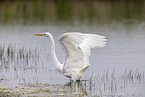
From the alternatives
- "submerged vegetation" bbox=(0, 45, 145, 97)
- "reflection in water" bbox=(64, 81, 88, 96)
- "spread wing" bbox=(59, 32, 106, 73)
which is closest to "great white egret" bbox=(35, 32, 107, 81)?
"spread wing" bbox=(59, 32, 106, 73)

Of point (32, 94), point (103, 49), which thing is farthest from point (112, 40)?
point (32, 94)

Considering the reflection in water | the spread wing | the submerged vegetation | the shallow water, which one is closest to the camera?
the submerged vegetation

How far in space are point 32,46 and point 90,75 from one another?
23.1ft

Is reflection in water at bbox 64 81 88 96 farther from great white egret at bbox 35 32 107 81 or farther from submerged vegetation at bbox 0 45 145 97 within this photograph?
great white egret at bbox 35 32 107 81

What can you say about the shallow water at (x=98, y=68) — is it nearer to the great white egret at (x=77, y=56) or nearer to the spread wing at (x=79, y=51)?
the great white egret at (x=77, y=56)

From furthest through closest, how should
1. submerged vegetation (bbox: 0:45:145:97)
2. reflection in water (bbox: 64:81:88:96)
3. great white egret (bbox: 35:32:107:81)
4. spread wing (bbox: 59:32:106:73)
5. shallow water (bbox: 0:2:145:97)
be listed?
great white egret (bbox: 35:32:107:81) < spread wing (bbox: 59:32:106:73) < shallow water (bbox: 0:2:145:97) < reflection in water (bbox: 64:81:88:96) < submerged vegetation (bbox: 0:45:145:97)

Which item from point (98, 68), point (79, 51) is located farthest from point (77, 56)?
point (98, 68)

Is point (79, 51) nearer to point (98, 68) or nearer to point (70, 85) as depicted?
point (70, 85)

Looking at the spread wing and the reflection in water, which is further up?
the spread wing

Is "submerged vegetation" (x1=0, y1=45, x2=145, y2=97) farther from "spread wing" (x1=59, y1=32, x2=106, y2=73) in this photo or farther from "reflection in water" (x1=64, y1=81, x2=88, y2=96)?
"spread wing" (x1=59, y1=32, x2=106, y2=73)

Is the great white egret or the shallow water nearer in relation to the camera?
the shallow water

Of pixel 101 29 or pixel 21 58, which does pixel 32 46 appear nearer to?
pixel 21 58

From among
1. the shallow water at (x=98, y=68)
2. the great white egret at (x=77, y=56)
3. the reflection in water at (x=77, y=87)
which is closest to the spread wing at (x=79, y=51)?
the great white egret at (x=77, y=56)

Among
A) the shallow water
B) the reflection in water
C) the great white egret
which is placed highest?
the great white egret
